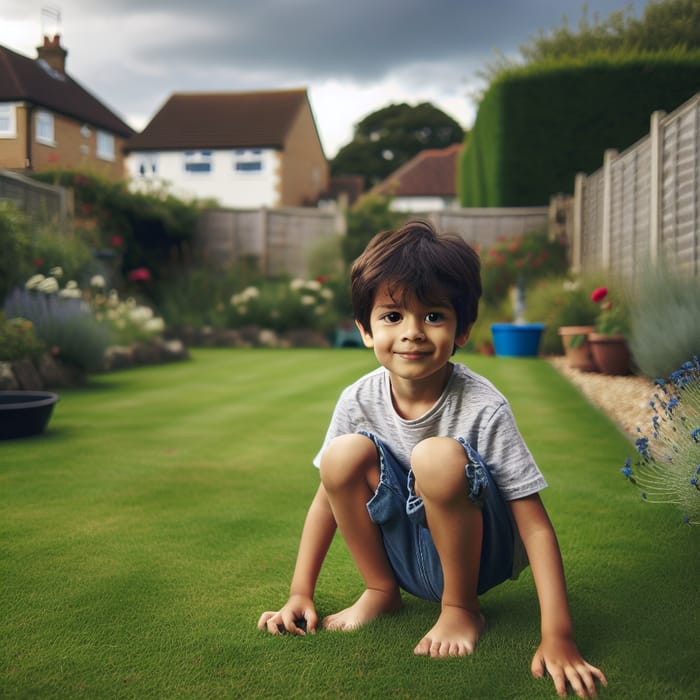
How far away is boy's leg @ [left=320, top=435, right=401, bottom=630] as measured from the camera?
1.71 m

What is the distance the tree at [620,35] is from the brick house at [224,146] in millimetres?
12137

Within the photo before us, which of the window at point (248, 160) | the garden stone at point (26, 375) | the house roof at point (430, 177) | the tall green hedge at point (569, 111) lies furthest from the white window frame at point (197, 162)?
the garden stone at point (26, 375)

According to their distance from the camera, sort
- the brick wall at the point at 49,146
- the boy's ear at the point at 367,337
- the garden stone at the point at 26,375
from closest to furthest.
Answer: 1. the boy's ear at the point at 367,337
2. the brick wall at the point at 49,146
3. the garden stone at the point at 26,375

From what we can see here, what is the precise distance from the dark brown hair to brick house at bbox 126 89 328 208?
2185 cm

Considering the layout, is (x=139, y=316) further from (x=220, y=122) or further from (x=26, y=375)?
(x=220, y=122)

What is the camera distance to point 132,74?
4324 mm

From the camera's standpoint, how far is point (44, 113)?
4.86 m

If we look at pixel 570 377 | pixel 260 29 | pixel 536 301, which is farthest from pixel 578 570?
pixel 536 301

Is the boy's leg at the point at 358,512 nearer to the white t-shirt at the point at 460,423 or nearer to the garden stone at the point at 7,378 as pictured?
the white t-shirt at the point at 460,423

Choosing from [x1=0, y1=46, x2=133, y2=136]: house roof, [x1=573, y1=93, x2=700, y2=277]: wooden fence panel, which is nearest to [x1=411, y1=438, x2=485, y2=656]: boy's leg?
[x1=0, y1=46, x2=133, y2=136]: house roof

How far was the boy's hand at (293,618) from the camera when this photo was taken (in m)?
1.80

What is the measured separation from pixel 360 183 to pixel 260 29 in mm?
27245

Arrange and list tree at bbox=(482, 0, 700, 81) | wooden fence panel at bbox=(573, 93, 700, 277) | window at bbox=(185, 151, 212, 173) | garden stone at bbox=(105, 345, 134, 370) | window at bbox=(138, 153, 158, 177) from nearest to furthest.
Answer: wooden fence panel at bbox=(573, 93, 700, 277) → garden stone at bbox=(105, 345, 134, 370) → tree at bbox=(482, 0, 700, 81) → window at bbox=(138, 153, 158, 177) → window at bbox=(185, 151, 212, 173)

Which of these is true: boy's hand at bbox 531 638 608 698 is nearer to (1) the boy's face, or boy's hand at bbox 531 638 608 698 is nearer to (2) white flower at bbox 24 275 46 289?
(1) the boy's face
